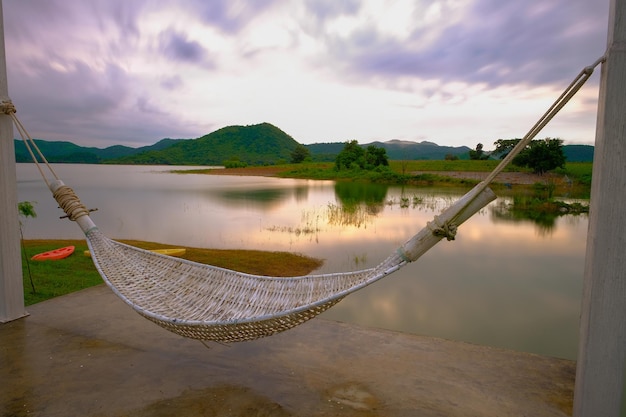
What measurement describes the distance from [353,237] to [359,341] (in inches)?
246

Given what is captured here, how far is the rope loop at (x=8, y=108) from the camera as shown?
281 cm

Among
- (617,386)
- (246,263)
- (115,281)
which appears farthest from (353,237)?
(617,386)

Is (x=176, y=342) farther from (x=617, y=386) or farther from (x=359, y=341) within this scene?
(x=617, y=386)

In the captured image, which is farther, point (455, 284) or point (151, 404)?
point (455, 284)

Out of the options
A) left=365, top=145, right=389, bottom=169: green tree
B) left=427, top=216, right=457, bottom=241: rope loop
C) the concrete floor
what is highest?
left=365, top=145, right=389, bottom=169: green tree

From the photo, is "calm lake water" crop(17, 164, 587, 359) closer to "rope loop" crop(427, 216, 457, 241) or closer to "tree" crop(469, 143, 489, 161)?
"rope loop" crop(427, 216, 457, 241)

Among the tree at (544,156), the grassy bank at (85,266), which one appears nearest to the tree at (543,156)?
the tree at (544,156)

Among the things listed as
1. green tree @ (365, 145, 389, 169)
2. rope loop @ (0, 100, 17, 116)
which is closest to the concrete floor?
rope loop @ (0, 100, 17, 116)

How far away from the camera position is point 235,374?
2307 millimetres

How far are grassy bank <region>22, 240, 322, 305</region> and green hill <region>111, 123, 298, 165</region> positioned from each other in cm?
6807

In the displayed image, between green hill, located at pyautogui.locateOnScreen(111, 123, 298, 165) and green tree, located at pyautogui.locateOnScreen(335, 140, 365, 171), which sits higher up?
green hill, located at pyautogui.locateOnScreen(111, 123, 298, 165)

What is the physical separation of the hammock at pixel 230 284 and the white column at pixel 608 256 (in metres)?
0.13

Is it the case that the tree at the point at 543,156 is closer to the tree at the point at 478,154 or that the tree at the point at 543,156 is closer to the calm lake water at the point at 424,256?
the calm lake water at the point at 424,256

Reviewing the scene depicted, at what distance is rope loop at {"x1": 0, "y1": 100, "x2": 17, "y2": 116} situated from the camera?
2.81 metres
